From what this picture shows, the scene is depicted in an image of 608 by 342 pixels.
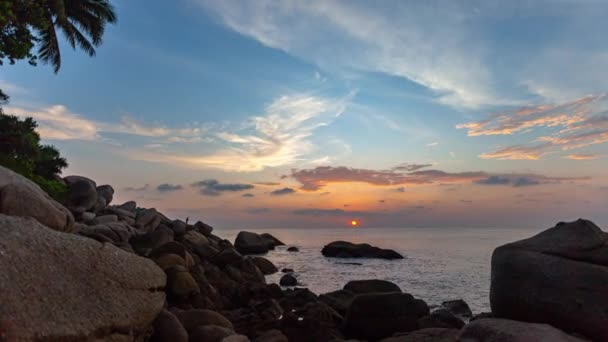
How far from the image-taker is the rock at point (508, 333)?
7.08 metres

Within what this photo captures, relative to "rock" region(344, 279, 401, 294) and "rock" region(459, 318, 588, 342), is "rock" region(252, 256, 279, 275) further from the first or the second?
"rock" region(459, 318, 588, 342)

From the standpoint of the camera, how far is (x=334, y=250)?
48375mm

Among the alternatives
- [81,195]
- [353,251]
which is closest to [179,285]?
[81,195]

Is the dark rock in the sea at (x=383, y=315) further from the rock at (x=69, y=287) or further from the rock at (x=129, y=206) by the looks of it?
the rock at (x=129, y=206)

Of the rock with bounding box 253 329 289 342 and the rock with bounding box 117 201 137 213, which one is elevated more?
the rock with bounding box 117 201 137 213

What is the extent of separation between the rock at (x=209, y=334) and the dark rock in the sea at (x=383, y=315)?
4.89 m

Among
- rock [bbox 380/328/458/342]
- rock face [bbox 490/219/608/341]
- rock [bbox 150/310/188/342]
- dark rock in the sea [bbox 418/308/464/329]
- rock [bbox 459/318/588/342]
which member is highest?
rock face [bbox 490/219/608/341]

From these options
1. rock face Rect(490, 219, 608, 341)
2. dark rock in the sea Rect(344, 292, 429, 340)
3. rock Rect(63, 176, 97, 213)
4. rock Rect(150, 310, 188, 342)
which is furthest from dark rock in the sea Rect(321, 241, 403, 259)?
rock Rect(150, 310, 188, 342)

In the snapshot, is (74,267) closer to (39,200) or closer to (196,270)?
(39,200)

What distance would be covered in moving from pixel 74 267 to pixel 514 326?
23.9ft

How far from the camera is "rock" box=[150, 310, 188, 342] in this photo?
25.8 ft

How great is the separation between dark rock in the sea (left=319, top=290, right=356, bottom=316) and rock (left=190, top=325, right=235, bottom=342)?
760 cm

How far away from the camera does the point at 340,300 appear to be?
16.5 meters

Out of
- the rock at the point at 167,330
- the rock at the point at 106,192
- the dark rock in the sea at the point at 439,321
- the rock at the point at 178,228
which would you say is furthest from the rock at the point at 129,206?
the rock at the point at 167,330
